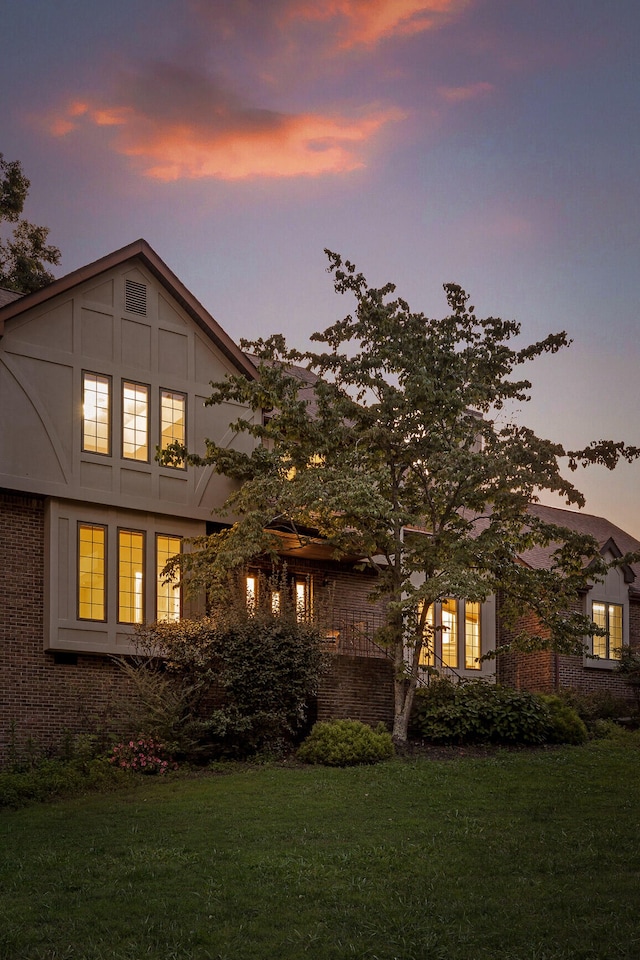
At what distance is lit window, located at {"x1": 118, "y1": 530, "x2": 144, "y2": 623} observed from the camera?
68.9 ft

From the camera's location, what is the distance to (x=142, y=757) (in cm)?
1858

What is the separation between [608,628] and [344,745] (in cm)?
1314

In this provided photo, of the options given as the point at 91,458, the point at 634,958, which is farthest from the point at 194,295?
the point at 634,958

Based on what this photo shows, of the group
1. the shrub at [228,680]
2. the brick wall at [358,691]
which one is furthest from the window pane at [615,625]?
the shrub at [228,680]

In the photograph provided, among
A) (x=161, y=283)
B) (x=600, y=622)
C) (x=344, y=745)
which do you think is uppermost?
(x=161, y=283)

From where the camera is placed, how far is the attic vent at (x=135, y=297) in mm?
22469

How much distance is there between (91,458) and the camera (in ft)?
69.0

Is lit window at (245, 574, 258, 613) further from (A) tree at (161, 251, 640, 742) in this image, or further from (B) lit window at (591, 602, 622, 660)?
(B) lit window at (591, 602, 622, 660)

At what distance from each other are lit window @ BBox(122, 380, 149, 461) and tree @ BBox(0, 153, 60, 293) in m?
14.9

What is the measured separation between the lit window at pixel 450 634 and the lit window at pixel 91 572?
31.5 feet

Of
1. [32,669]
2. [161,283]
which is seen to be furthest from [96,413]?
[32,669]

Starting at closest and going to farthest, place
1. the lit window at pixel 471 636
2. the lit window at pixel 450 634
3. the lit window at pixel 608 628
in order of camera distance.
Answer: the lit window at pixel 450 634 < the lit window at pixel 471 636 < the lit window at pixel 608 628

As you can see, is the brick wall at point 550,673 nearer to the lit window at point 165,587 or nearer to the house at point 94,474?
the house at point 94,474

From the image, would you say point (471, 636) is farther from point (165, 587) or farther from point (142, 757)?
point (142, 757)
